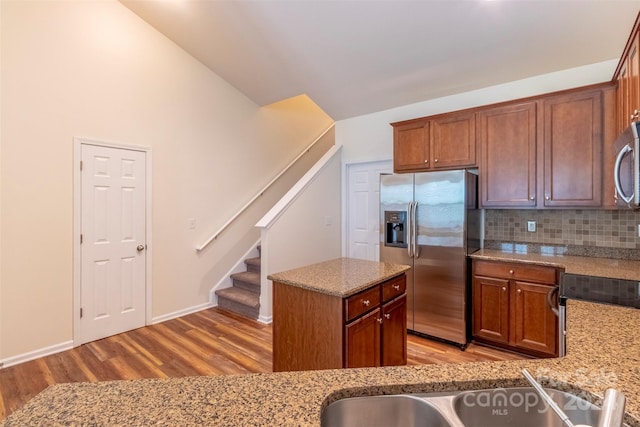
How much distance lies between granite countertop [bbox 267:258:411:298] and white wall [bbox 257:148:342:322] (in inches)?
52.3

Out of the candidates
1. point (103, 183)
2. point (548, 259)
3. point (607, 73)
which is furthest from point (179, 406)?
point (607, 73)

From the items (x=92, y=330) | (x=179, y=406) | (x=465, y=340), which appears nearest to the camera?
(x=179, y=406)

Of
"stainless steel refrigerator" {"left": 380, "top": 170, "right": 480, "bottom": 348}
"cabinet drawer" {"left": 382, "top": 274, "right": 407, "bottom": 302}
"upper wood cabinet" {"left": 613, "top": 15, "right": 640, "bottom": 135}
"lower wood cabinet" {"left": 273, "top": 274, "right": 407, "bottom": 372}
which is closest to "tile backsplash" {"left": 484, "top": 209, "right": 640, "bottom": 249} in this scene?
"stainless steel refrigerator" {"left": 380, "top": 170, "right": 480, "bottom": 348}

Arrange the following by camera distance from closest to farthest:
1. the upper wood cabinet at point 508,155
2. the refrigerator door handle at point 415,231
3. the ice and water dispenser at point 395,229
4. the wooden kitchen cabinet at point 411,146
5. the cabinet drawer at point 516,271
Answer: the cabinet drawer at point 516,271, the upper wood cabinet at point 508,155, the refrigerator door handle at point 415,231, the ice and water dispenser at point 395,229, the wooden kitchen cabinet at point 411,146

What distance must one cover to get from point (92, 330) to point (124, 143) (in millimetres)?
1993

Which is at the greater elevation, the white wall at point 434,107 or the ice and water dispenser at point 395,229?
the white wall at point 434,107

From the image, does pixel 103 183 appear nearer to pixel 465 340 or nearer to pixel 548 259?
pixel 465 340

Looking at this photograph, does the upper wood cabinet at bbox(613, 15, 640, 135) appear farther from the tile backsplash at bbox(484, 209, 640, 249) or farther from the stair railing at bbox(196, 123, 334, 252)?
the stair railing at bbox(196, 123, 334, 252)

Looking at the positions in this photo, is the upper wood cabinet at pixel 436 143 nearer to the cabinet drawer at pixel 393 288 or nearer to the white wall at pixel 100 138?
the cabinet drawer at pixel 393 288

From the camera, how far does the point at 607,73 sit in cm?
279

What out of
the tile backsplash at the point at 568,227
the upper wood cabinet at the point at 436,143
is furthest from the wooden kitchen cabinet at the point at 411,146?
the tile backsplash at the point at 568,227

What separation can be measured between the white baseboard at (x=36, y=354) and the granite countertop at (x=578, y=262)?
4.02 meters

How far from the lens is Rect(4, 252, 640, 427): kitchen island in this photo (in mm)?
670

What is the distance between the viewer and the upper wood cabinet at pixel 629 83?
1936 millimetres
